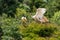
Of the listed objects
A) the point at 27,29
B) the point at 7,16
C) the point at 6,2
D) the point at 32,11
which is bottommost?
the point at 27,29

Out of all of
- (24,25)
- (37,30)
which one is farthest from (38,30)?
(24,25)

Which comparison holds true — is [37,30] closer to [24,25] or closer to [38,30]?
[38,30]

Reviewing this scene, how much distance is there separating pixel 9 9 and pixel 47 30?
3464 mm

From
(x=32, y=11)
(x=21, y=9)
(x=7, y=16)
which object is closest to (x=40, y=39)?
(x=7, y=16)

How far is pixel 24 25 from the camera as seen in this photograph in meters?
10.3

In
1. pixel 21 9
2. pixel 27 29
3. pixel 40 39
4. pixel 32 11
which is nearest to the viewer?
pixel 40 39

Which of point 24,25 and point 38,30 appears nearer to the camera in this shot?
point 38,30

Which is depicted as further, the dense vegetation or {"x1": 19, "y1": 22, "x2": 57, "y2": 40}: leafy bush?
{"x1": 19, "y1": 22, "x2": 57, "y2": 40}: leafy bush

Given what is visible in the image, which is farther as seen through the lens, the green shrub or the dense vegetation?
the green shrub

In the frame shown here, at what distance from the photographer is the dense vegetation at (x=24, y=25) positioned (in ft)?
29.1

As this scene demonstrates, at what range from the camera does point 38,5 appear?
51.7ft

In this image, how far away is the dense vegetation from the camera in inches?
350

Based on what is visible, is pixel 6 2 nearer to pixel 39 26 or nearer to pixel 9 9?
pixel 9 9

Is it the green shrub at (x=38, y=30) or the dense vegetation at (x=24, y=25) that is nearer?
the dense vegetation at (x=24, y=25)
